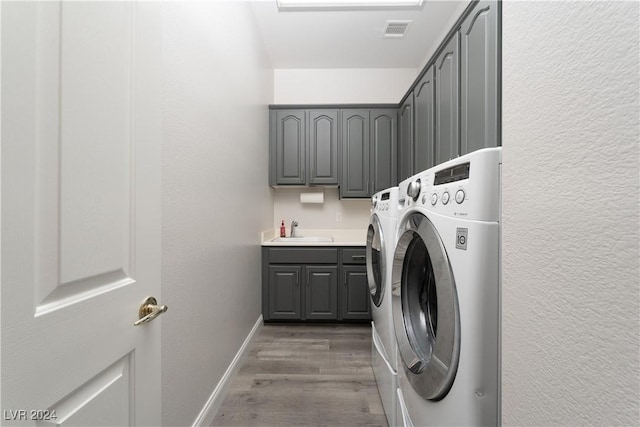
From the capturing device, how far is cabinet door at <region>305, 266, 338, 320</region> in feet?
8.67

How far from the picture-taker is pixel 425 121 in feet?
6.55

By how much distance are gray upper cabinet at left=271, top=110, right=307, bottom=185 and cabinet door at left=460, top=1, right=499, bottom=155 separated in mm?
1751

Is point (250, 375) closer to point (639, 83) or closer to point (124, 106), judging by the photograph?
point (124, 106)

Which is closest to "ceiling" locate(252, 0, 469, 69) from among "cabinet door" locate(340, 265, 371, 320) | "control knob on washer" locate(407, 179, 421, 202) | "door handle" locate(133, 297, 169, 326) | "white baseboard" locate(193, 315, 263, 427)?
"control knob on washer" locate(407, 179, 421, 202)

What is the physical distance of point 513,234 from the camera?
0.60 metres

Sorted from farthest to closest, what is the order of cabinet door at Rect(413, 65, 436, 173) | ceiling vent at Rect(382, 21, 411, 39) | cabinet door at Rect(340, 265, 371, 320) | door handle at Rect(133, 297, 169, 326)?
1. cabinet door at Rect(340, 265, 371, 320)
2. ceiling vent at Rect(382, 21, 411, 39)
3. cabinet door at Rect(413, 65, 436, 173)
4. door handle at Rect(133, 297, 169, 326)

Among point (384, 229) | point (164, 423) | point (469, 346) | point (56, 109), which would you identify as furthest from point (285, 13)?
point (164, 423)

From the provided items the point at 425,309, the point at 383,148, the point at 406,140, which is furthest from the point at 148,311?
the point at 383,148

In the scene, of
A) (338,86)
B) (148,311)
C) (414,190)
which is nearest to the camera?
(148,311)

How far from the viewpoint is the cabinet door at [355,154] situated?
2.87 meters

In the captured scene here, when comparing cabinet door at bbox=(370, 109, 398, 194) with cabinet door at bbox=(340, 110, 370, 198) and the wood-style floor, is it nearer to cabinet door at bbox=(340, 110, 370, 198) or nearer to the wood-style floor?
cabinet door at bbox=(340, 110, 370, 198)

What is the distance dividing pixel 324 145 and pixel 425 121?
117cm

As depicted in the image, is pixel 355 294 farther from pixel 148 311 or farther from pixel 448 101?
pixel 148 311

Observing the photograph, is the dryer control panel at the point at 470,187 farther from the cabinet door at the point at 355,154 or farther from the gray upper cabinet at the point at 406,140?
the cabinet door at the point at 355,154
